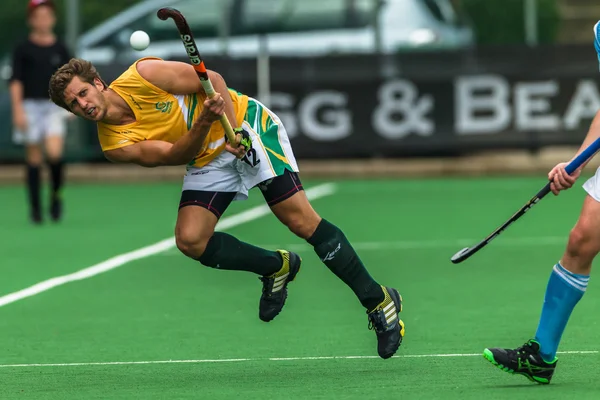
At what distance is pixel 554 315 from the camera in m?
5.89

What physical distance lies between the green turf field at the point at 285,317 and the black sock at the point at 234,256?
366 mm

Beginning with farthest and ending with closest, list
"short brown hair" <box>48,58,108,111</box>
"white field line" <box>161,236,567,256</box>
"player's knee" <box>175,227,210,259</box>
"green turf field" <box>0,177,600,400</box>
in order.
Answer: "white field line" <box>161,236,567,256</box>, "player's knee" <box>175,227,210,259</box>, "short brown hair" <box>48,58,108,111</box>, "green turf field" <box>0,177,600,400</box>

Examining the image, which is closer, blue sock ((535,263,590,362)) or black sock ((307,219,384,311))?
blue sock ((535,263,590,362))

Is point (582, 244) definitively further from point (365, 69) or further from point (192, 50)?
point (365, 69)

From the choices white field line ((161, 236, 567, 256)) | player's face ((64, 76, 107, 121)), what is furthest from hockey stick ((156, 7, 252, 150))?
white field line ((161, 236, 567, 256))

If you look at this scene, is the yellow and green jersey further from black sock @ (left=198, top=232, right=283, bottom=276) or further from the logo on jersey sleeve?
black sock @ (left=198, top=232, right=283, bottom=276)

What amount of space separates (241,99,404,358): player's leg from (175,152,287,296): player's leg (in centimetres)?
12

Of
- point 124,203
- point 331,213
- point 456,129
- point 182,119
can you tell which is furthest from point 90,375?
point 456,129

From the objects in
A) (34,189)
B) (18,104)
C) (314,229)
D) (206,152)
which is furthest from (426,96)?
(314,229)

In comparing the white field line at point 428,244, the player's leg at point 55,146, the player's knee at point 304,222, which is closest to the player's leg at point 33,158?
the player's leg at point 55,146

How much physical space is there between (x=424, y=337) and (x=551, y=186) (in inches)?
63.0

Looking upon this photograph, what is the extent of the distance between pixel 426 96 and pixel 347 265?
10466 mm

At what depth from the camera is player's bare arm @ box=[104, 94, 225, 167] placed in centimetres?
638

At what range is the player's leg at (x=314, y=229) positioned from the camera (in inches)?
263
